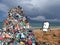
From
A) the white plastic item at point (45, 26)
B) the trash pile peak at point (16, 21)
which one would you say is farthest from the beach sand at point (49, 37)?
the trash pile peak at point (16, 21)

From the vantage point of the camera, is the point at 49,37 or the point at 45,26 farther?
the point at 45,26

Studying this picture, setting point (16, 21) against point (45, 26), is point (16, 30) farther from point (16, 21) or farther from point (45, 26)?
point (45, 26)

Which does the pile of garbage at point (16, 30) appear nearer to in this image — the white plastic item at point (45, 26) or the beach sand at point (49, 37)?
the beach sand at point (49, 37)

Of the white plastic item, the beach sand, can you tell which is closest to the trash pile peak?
the beach sand

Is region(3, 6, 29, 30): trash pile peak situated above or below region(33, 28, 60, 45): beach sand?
above

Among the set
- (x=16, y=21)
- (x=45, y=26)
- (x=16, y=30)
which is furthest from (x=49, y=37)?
(x=16, y=30)

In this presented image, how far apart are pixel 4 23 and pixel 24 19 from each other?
3.94 feet

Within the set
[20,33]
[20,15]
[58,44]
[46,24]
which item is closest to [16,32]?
[20,33]

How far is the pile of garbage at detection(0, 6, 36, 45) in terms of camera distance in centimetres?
1347

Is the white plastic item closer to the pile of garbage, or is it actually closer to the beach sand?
the beach sand

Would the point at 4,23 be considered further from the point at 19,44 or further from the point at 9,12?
the point at 19,44

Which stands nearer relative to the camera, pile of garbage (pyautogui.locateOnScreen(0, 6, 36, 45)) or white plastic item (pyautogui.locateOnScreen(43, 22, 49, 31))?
pile of garbage (pyautogui.locateOnScreen(0, 6, 36, 45))

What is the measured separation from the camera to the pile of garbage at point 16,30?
44.2 ft

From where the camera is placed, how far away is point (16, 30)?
14.0 metres
